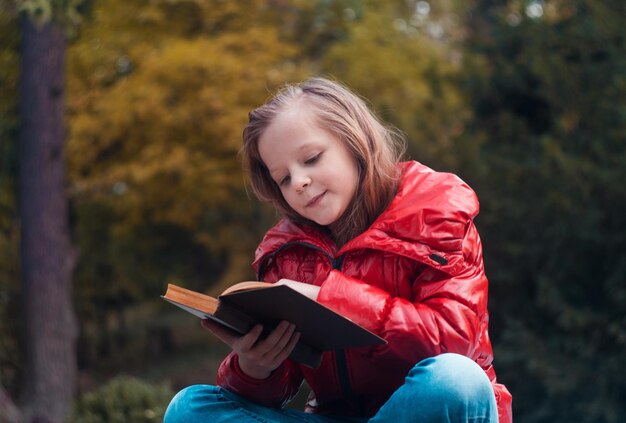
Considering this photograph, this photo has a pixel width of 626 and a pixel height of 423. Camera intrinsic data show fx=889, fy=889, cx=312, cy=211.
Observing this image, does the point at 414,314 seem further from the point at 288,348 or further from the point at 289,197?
the point at 289,197

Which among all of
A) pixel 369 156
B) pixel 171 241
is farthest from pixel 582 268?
pixel 171 241

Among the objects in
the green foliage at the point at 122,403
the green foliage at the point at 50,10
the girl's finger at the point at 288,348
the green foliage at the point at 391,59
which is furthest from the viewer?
the green foliage at the point at 391,59

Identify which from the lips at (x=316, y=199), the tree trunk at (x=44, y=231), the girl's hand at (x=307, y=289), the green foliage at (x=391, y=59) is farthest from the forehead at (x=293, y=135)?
the tree trunk at (x=44, y=231)

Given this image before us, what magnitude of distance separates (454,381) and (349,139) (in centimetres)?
72

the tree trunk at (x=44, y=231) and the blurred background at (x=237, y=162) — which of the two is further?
the tree trunk at (x=44, y=231)

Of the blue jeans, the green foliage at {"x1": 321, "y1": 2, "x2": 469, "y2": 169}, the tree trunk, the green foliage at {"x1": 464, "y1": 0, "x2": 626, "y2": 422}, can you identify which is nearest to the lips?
the blue jeans

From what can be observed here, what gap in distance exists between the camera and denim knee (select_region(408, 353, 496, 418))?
193 cm

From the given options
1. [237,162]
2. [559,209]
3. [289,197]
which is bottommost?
[237,162]

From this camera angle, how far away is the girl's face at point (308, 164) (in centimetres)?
228

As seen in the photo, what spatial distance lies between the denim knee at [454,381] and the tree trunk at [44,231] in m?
6.60

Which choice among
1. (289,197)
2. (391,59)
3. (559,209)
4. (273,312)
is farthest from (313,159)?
(391,59)

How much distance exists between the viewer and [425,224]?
2.18m

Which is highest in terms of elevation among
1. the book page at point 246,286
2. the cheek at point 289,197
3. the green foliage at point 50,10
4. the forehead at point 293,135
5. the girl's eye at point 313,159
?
the forehead at point 293,135

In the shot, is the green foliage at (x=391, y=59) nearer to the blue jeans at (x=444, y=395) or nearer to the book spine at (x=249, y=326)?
the book spine at (x=249, y=326)
